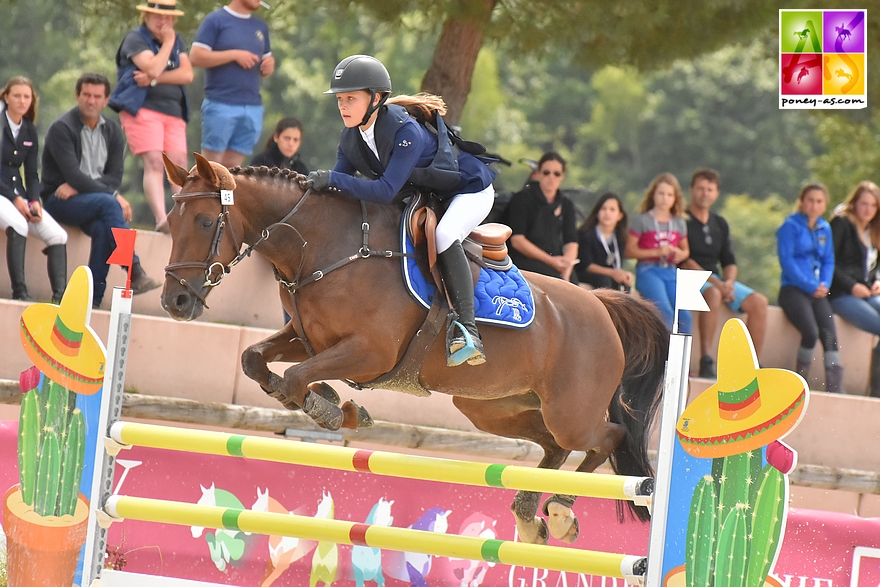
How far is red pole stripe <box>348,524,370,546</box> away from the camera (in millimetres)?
3691

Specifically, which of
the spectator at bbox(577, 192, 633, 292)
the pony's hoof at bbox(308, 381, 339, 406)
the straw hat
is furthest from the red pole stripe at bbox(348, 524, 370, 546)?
the straw hat

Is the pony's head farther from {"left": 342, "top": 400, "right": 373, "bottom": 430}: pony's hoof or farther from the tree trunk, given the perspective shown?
the tree trunk

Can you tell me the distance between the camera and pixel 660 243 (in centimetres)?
696

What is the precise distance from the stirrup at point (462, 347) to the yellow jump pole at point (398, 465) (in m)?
0.45

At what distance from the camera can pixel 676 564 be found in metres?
3.36

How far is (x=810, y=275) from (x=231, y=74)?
428cm

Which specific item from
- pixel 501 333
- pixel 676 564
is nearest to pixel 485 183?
pixel 501 333

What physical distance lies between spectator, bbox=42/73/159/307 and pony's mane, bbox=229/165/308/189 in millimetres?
2517

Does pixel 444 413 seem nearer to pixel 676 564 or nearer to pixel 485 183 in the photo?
pixel 485 183

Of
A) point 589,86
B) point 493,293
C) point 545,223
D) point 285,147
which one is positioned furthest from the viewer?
point 589,86

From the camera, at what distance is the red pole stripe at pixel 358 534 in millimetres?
3691

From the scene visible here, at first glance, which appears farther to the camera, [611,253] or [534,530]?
[611,253]

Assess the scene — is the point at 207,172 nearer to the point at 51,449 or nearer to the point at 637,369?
the point at 51,449

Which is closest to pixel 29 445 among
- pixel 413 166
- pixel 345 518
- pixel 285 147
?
pixel 345 518
